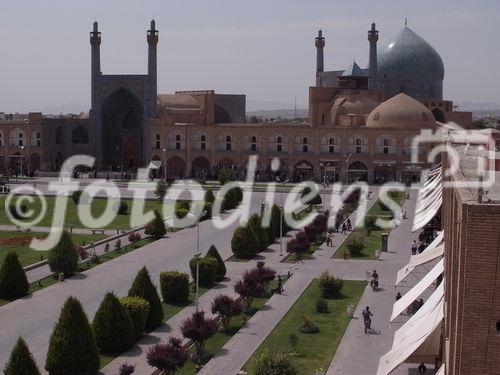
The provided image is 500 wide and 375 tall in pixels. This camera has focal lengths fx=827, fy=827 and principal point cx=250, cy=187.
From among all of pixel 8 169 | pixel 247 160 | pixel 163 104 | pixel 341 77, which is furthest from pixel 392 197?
pixel 8 169

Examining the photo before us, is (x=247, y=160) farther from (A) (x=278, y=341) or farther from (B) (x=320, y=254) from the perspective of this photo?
(A) (x=278, y=341)

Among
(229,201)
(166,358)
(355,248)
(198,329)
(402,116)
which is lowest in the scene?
(166,358)

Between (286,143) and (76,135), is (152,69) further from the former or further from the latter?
(286,143)

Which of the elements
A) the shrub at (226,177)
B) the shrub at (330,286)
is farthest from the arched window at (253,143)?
the shrub at (330,286)

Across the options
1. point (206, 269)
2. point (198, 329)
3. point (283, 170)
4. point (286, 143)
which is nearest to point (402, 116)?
point (286, 143)

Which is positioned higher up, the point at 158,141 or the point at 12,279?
the point at 158,141

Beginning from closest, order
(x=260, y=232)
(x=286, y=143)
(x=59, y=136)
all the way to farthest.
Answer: (x=260, y=232) < (x=286, y=143) < (x=59, y=136)
